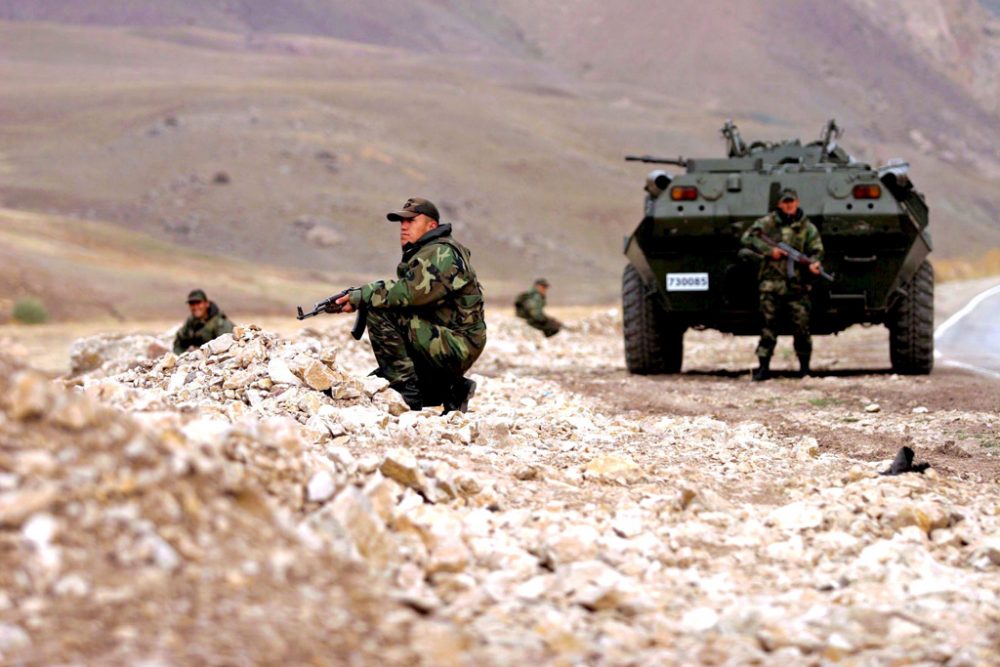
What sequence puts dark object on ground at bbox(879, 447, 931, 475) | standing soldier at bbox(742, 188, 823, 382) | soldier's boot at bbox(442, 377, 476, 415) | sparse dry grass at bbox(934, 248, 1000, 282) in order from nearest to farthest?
dark object on ground at bbox(879, 447, 931, 475) < soldier's boot at bbox(442, 377, 476, 415) < standing soldier at bbox(742, 188, 823, 382) < sparse dry grass at bbox(934, 248, 1000, 282)

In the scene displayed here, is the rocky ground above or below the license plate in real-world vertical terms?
below

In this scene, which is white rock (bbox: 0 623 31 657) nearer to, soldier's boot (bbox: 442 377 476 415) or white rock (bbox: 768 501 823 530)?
white rock (bbox: 768 501 823 530)

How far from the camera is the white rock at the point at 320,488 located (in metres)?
4.69

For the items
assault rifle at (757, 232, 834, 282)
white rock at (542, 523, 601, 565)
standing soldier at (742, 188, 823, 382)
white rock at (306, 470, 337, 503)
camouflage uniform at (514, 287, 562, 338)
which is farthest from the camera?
camouflage uniform at (514, 287, 562, 338)

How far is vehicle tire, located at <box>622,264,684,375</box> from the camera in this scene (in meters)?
13.9

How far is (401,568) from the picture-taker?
179 inches

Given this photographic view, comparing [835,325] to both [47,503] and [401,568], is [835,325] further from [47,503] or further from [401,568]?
[47,503]

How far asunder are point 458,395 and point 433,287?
73cm

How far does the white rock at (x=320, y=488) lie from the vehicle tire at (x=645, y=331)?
9164mm

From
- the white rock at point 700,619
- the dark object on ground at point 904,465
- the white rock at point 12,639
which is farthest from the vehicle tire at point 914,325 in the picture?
the white rock at point 12,639

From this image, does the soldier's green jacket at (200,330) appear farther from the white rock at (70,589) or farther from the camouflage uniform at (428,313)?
the white rock at (70,589)

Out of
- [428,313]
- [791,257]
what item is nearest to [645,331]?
[791,257]

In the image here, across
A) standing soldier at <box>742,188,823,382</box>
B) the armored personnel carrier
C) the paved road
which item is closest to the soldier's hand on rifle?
the armored personnel carrier

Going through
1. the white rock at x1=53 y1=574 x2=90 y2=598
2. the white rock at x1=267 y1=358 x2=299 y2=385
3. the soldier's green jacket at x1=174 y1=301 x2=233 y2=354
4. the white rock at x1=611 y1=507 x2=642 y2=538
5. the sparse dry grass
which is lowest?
the white rock at x1=611 y1=507 x2=642 y2=538
